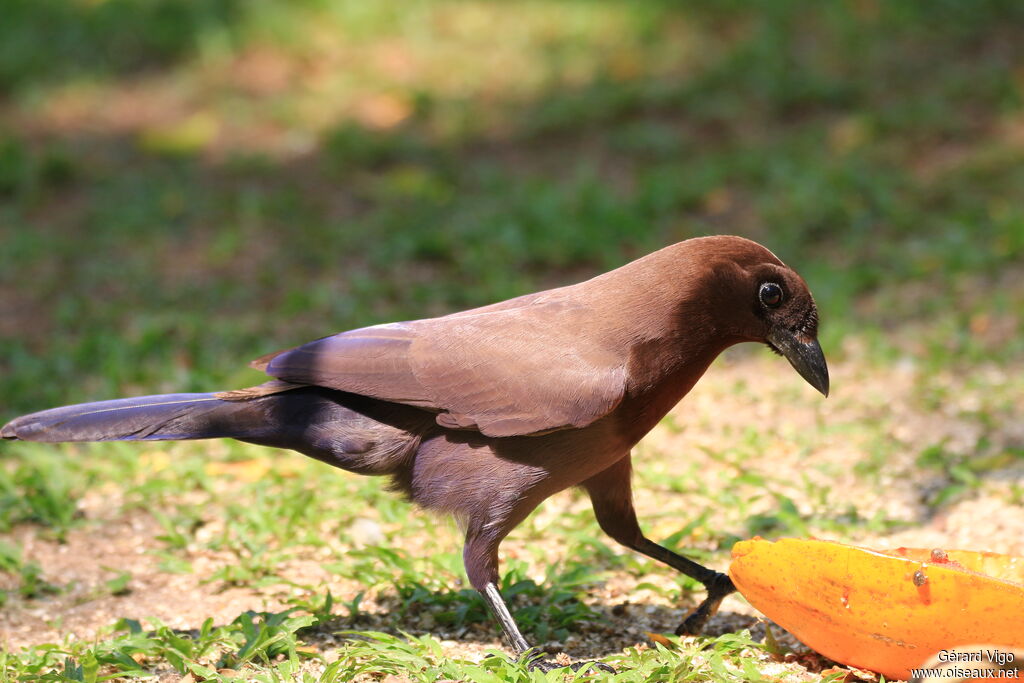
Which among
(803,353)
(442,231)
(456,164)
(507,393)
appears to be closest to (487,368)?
(507,393)

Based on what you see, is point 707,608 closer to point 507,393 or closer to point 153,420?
point 507,393

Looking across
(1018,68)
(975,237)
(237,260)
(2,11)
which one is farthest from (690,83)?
(2,11)

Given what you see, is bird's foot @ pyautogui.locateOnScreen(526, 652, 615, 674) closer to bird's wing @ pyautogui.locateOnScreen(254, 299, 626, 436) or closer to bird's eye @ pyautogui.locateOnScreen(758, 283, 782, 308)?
bird's wing @ pyautogui.locateOnScreen(254, 299, 626, 436)

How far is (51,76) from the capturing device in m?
9.27

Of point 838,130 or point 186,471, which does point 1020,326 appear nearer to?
point 838,130

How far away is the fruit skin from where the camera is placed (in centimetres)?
284

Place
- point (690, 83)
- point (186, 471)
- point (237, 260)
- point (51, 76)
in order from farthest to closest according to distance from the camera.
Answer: point (51, 76), point (690, 83), point (237, 260), point (186, 471)

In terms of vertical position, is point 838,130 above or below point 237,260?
above

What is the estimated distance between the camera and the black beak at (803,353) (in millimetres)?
3551

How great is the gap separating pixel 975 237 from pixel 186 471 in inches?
172

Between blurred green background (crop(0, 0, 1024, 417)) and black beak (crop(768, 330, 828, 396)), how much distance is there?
6.84 ft

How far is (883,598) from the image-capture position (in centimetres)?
Result: 294

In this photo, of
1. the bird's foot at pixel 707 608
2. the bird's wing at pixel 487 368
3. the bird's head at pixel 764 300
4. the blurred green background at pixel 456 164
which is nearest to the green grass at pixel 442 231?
the blurred green background at pixel 456 164

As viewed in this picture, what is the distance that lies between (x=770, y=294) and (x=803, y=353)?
0.75 ft
